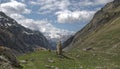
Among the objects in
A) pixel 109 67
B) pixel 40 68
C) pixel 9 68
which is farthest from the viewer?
pixel 109 67

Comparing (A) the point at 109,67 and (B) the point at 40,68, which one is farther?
(A) the point at 109,67

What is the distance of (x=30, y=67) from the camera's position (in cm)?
4544

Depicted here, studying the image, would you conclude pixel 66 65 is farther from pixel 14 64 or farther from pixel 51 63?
pixel 14 64

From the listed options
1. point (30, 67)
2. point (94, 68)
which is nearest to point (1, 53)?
point (30, 67)

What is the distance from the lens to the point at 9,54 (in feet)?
140

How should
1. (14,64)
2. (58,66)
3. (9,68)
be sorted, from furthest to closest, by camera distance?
1. (58,66)
2. (14,64)
3. (9,68)

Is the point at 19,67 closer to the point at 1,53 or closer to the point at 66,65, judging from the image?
the point at 1,53

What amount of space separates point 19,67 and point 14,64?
0.82 meters

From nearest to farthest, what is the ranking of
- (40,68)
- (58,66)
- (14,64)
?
(14,64), (40,68), (58,66)

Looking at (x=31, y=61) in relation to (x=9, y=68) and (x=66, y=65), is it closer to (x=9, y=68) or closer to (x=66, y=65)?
(x=66, y=65)

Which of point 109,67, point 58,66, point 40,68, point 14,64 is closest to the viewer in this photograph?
point 14,64

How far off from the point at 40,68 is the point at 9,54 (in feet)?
18.1

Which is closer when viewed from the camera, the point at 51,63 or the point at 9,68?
the point at 9,68

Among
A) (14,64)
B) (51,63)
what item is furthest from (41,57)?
(14,64)
